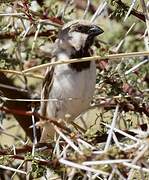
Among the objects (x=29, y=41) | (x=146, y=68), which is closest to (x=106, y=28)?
(x=29, y=41)

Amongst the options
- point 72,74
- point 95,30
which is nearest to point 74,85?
point 72,74

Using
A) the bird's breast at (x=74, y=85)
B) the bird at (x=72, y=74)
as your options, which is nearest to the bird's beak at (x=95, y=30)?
the bird at (x=72, y=74)

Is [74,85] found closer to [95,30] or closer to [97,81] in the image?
[97,81]

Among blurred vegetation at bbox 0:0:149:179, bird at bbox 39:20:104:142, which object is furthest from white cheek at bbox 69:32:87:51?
blurred vegetation at bbox 0:0:149:179

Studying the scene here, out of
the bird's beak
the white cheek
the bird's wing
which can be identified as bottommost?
the bird's wing

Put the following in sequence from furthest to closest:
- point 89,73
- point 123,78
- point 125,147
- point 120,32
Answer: point 120,32
point 89,73
point 123,78
point 125,147

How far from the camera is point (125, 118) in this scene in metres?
3.33

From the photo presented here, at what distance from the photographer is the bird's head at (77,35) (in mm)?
3816

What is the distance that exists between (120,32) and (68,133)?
284 centimetres

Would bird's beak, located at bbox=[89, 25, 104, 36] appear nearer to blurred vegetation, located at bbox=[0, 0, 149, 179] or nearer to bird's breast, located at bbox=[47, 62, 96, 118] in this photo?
blurred vegetation, located at bbox=[0, 0, 149, 179]

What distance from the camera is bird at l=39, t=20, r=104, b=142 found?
3.69m

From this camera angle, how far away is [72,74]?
3.71 metres

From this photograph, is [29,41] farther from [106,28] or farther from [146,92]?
[146,92]

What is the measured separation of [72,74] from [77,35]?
0.36 metres
